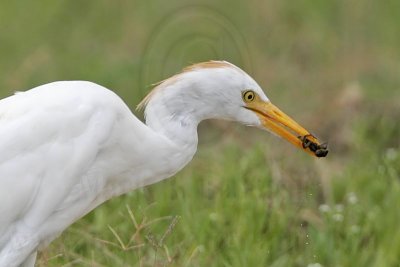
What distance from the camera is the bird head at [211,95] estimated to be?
4.93 meters

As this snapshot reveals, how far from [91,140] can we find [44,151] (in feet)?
0.63

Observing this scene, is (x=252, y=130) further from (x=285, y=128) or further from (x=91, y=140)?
(x=91, y=140)

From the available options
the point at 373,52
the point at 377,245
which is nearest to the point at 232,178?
the point at 377,245

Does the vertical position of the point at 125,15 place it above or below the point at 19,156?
above

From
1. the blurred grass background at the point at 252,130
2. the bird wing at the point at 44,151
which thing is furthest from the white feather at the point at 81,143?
the blurred grass background at the point at 252,130

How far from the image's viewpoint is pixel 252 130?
29.3 ft

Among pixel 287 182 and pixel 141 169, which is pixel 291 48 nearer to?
pixel 287 182

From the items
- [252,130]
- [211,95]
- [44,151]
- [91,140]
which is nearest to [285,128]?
[211,95]

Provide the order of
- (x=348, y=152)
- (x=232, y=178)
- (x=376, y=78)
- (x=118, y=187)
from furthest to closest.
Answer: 1. (x=376, y=78)
2. (x=348, y=152)
3. (x=232, y=178)
4. (x=118, y=187)

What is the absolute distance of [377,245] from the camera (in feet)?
21.3

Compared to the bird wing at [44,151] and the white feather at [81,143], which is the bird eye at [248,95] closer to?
the white feather at [81,143]

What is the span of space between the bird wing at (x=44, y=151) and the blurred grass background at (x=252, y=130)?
495mm

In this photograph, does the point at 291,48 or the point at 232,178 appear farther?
Result: the point at 291,48

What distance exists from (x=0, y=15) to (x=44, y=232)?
720cm
